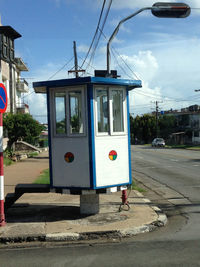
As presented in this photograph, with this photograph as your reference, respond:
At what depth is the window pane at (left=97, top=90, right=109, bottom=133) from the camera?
740 centimetres

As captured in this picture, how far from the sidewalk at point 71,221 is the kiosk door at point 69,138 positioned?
32.5 inches

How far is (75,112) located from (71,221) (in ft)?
7.73

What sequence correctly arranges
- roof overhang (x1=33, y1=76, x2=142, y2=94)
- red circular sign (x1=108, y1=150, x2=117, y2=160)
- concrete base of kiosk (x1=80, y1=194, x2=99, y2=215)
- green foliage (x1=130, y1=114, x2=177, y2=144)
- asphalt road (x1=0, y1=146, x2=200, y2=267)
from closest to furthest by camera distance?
asphalt road (x1=0, y1=146, x2=200, y2=267) → roof overhang (x1=33, y1=76, x2=142, y2=94) → red circular sign (x1=108, y1=150, x2=117, y2=160) → concrete base of kiosk (x1=80, y1=194, x2=99, y2=215) → green foliage (x1=130, y1=114, x2=177, y2=144)

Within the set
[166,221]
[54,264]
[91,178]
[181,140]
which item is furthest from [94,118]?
[181,140]

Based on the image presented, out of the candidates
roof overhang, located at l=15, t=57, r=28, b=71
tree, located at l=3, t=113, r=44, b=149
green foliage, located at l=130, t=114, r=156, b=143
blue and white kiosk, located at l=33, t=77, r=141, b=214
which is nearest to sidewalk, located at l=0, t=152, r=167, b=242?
blue and white kiosk, located at l=33, t=77, r=141, b=214

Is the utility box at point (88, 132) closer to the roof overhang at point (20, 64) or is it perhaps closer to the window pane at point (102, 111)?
the window pane at point (102, 111)

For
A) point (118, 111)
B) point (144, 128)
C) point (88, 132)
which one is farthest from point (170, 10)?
point (144, 128)

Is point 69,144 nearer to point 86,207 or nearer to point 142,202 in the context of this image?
point 86,207

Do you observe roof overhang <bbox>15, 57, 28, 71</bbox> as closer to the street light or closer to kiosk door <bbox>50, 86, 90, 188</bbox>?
the street light

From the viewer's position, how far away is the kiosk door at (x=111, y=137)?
731 centimetres

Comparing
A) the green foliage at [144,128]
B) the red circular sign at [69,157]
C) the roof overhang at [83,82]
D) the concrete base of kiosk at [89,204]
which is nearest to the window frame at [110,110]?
the roof overhang at [83,82]

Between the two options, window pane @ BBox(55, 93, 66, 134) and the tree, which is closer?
window pane @ BBox(55, 93, 66, 134)

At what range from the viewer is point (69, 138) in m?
7.39

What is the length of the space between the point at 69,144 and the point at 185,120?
245 ft
